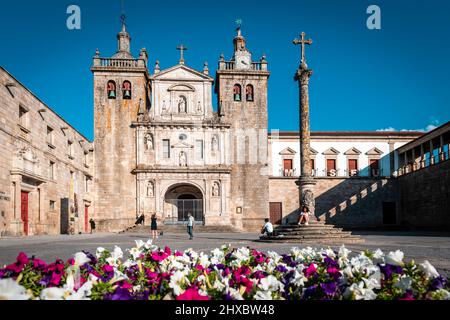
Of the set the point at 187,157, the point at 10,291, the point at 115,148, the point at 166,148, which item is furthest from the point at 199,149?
the point at 10,291

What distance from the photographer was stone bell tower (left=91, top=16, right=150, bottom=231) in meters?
34.3

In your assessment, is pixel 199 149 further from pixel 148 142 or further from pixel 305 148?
pixel 305 148

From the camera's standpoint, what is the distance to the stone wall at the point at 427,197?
1202 inches

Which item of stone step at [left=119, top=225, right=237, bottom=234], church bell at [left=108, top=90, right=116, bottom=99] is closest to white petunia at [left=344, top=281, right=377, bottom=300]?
stone step at [left=119, top=225, right=237, bottom=234]

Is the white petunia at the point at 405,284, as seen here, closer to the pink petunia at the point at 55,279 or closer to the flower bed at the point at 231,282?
the flower bed at the point at 231,282

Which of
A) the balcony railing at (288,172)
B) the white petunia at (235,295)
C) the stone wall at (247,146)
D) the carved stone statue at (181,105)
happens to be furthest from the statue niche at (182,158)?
the white petunia at (235,295)

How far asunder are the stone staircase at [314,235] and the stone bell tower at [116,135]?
68.0 ft

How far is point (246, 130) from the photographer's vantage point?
3669 cm

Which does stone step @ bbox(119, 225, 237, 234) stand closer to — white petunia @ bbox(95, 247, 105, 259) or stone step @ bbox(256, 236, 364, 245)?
stone step @ bbox(256, 236, 364, 245)

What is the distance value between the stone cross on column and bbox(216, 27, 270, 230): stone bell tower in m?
18.0

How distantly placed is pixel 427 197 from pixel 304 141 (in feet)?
70.3
